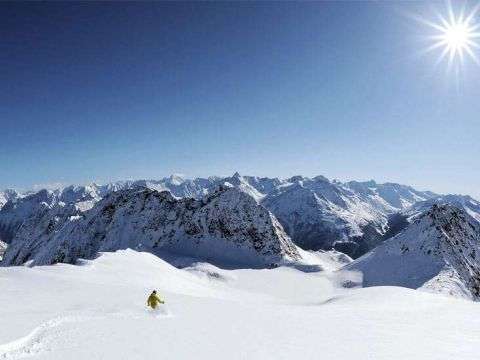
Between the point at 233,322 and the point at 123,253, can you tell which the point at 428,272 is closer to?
the point at 123,253

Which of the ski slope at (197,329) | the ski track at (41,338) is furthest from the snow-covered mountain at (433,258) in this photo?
the ski track at (41,338)

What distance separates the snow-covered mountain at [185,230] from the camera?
132375 mm

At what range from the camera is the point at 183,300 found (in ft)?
108

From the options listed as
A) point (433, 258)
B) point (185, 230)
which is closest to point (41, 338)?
point (433, 258)

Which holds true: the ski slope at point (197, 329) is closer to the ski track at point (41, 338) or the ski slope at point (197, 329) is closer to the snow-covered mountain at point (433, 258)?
the ski track at point (41, 338)

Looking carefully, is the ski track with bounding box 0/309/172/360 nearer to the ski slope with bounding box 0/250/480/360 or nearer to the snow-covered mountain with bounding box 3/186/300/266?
the ski slope with bounding box 0/250/480/360

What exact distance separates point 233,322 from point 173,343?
6.18 m

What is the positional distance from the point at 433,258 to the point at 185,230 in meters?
76.3

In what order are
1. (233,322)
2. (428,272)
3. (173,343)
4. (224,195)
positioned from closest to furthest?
(173,343) → (233,322) → (428,272) → (224,195)

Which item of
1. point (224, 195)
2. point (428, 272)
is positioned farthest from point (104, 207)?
point (428, 272)

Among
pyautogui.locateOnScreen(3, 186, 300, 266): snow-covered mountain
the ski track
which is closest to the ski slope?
the ski track

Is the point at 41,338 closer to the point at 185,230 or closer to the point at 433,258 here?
the point at 433,258

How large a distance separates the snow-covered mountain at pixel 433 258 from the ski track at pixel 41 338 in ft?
276

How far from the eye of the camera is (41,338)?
18516 mm
